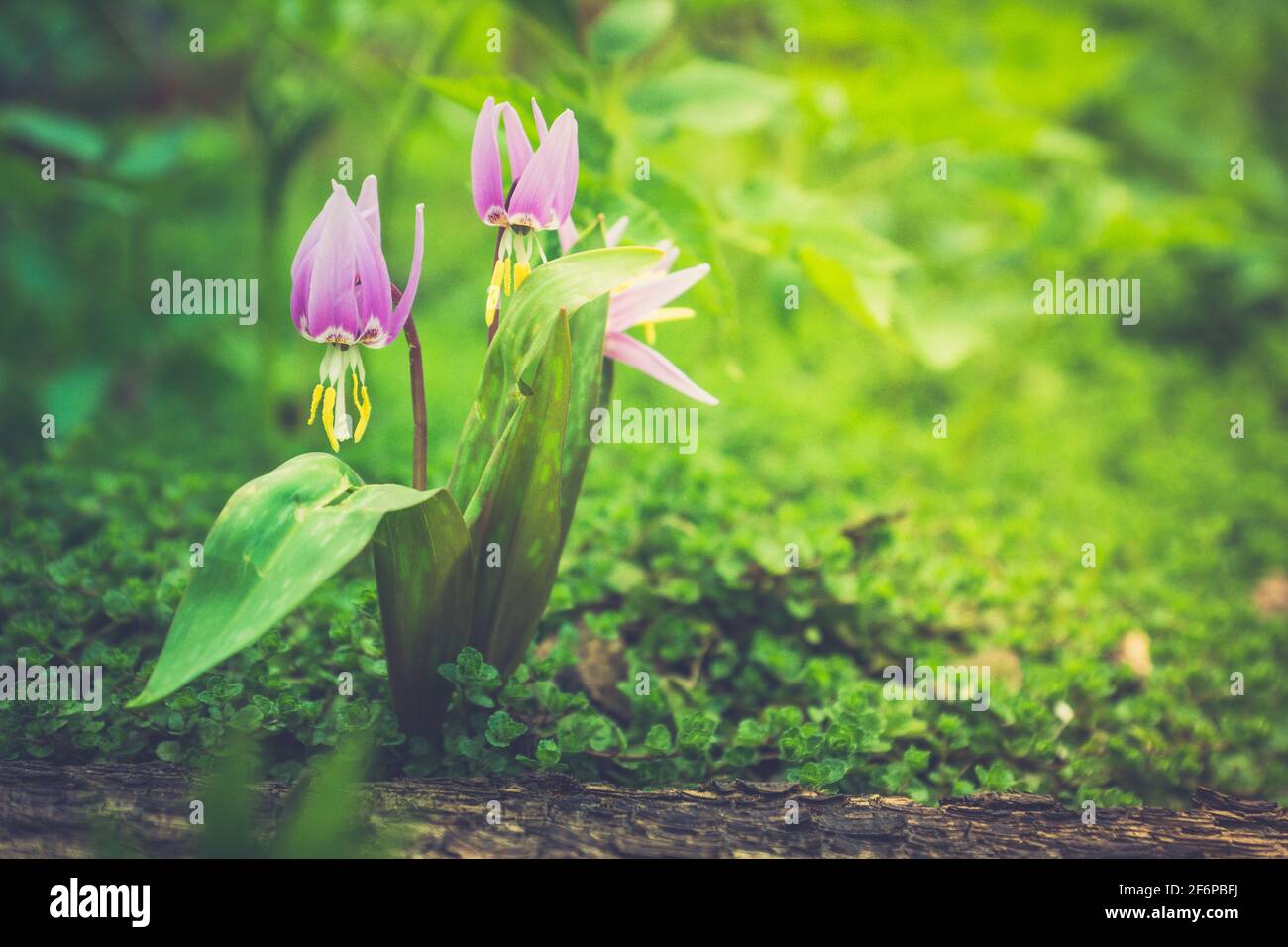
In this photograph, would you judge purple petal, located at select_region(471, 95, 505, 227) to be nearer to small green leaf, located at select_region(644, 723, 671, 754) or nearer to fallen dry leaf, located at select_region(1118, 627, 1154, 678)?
small green leaf, located at select_region(644, 723, 671, 754)

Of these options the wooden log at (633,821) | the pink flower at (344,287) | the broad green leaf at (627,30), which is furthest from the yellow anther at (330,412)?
the broad green leaf at (627,30)

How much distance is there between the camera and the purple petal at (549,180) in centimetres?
113

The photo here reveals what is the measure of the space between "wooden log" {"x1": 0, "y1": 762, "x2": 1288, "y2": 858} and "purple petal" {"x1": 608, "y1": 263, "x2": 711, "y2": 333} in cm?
63

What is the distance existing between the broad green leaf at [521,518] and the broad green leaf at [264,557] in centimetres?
14

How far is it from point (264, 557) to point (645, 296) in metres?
→ 0.56

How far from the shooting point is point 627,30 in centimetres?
200

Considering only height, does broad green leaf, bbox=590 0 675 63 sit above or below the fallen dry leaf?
above

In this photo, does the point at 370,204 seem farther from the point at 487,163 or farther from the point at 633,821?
the point at 633,821

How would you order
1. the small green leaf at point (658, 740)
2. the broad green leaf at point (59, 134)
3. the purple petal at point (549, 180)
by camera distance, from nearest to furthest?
1. the purple petal at point (549, 180)
2. the small green leaf at point (658, 740)
3. the broad green leaf at point (59, 134)

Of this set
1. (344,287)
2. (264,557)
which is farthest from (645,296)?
(264,557)

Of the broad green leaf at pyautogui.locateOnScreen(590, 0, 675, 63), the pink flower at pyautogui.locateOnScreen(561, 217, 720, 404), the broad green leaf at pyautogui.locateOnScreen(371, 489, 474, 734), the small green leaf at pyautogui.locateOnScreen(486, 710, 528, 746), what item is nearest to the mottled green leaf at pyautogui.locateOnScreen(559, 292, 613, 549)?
the pink flower at pyautogui.locateOnScreen(561, 217, 720, 404)

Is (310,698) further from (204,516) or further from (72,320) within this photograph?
(72,320)

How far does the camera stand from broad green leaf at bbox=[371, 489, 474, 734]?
1.15m

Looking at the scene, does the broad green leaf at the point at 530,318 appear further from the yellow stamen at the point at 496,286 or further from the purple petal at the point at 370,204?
the purple petal at the point at 370,204
